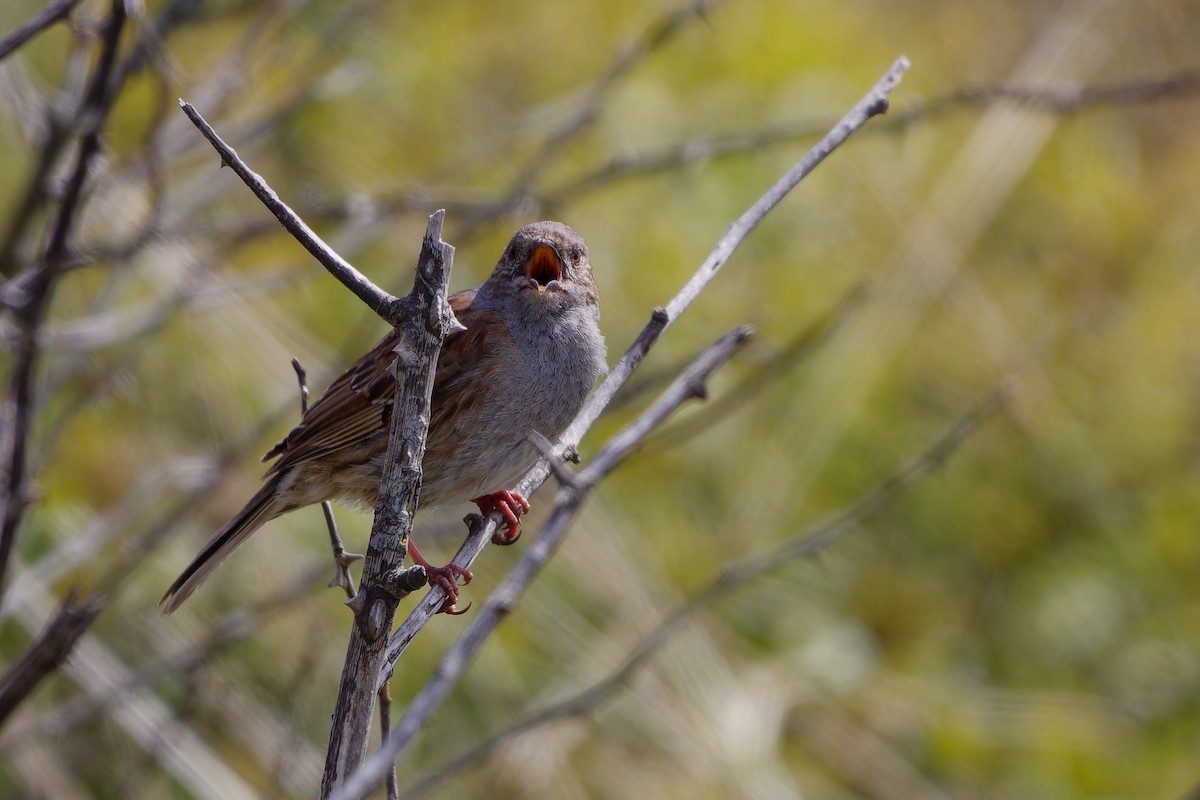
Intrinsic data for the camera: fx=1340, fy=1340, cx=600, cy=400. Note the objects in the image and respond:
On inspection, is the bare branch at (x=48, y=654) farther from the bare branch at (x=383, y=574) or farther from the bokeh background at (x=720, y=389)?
the bokeh background at (x=720, y=389)

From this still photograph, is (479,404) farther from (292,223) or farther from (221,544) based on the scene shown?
(292,223)

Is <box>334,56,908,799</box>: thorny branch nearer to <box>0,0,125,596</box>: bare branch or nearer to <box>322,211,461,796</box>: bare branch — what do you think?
<box>322,211,461,796</box>: bare branch

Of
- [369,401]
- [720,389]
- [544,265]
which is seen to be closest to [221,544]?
[369,401]

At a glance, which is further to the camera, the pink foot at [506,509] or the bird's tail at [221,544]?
the bird's tail at [221,544]

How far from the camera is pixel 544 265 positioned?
13.1 feet

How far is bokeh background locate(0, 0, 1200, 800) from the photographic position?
4934mm

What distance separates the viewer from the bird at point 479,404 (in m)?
3.68

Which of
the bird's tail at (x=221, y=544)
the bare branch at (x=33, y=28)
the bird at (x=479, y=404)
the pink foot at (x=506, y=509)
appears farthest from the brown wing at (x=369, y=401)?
the bare branch at (x=33, y=28)

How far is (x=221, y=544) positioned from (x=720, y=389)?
10.3 feet

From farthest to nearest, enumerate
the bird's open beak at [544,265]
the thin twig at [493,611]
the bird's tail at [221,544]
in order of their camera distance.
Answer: the bird's open beak at [544,265] < the bird's tail at [221,544] < the thin twig at [493,611]

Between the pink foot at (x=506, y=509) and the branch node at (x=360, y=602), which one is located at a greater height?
the pink foot at (x=506, y=509)

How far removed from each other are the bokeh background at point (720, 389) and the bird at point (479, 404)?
0.81ft

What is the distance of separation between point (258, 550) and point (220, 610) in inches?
10.9

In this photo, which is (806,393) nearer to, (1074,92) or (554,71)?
(554,71)
